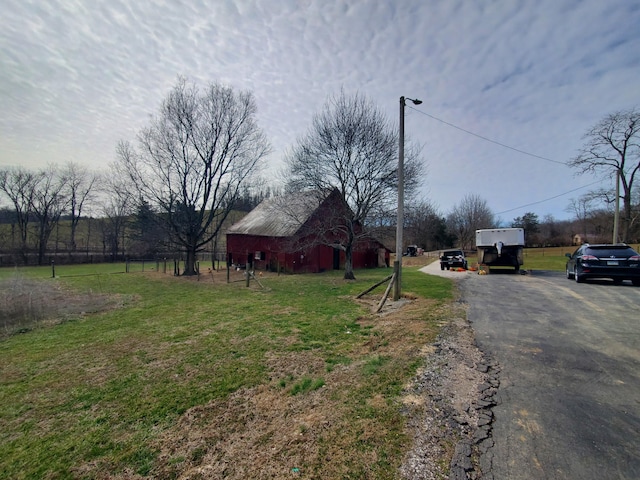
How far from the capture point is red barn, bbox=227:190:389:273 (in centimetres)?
1753

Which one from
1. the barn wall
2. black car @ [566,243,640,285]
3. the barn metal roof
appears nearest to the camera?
black car @ [566,243,640,285]

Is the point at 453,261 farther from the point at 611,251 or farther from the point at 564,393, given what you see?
the point at 564,393

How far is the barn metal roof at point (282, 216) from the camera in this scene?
18.0 meters

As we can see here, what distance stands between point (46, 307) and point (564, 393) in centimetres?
1475

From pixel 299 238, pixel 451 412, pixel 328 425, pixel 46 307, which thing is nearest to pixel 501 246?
pixel 299 238

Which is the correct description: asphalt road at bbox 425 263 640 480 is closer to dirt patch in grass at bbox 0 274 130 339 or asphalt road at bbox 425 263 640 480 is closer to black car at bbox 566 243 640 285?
black car at bbox 566 243 640 285

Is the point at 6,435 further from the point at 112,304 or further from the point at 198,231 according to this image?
the point at 198,231

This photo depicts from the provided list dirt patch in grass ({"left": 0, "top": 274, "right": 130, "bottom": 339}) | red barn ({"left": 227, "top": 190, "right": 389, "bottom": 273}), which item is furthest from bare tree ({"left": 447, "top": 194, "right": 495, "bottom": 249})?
dirt patch in grass ({"left": 0, "top": 274, "right": 130, "bottom": 339})

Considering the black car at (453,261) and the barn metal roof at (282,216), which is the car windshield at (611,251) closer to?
the black car at (453,261)

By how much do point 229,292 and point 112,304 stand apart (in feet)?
14.5

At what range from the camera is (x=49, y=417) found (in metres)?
3.64

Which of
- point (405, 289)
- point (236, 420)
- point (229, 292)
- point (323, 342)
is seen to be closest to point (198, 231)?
point (229, 292)

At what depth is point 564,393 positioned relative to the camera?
10.9 feet

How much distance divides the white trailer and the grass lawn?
10778 mm
